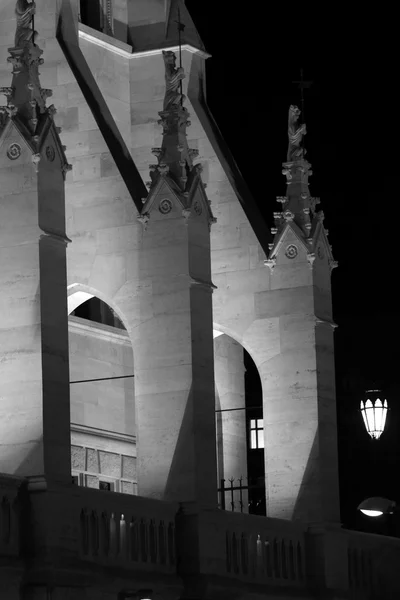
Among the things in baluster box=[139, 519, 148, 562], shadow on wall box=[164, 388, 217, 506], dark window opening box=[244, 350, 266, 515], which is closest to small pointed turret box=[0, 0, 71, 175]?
shadow on wall box=[164, 388, 217, 506]

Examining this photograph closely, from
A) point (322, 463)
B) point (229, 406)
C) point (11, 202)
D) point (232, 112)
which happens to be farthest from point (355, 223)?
point (11, 202)

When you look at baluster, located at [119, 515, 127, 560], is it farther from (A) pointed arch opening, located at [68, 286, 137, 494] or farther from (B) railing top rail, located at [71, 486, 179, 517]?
(A) pointed arch opening, located at [68, 286, 137, 494]

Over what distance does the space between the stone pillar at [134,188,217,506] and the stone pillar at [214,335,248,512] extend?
751 centimetres

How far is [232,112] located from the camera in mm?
48156

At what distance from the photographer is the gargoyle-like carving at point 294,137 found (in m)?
39.4

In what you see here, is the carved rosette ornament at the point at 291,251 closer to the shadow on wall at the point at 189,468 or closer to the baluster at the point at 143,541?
the shadow on wall at the point at 189,468

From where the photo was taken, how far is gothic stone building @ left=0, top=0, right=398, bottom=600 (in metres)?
30.9

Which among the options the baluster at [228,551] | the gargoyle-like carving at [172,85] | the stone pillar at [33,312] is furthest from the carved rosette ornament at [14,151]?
the baluster at [228,551]

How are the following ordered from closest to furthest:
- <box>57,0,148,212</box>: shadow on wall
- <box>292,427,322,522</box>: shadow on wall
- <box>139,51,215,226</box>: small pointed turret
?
<box>139,51,215,226</box>: small pointed turret, <box>57,0,148,212</box>: shadow on wall, <box>292,427,322,522</box>: shadow on wall

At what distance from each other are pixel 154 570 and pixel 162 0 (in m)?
12.2

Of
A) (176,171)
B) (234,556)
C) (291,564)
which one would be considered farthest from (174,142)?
(291,564)

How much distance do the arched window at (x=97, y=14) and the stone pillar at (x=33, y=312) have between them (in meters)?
7.66

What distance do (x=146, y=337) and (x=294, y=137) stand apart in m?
6.61

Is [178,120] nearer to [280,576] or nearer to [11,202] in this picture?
[11,202]
